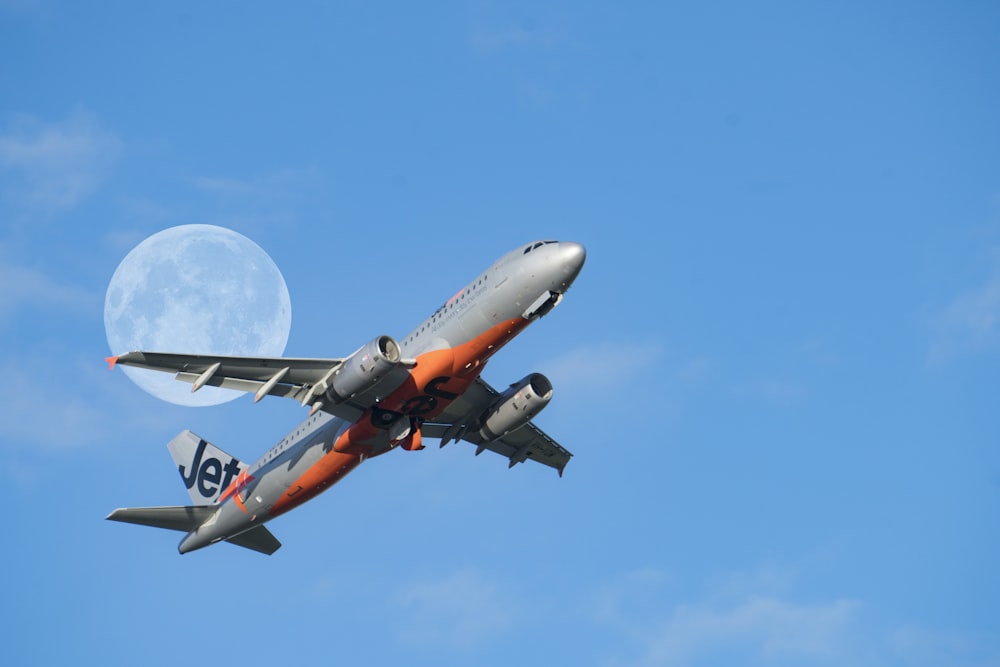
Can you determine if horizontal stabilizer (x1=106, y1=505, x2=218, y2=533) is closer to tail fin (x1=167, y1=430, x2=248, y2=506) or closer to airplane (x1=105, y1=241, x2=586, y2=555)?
airplane (x1=105, y1=241, x2=586, y2=555)

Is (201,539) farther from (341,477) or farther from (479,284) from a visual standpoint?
(479,284)

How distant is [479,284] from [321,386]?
24.6 feet

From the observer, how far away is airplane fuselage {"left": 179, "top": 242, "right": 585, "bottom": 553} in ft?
153

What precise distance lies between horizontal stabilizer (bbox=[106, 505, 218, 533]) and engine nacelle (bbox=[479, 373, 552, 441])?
43.2 ft

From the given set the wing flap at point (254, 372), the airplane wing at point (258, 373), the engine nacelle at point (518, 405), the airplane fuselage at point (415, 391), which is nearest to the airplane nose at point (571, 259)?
the airplane fuselage at point (415, 391)

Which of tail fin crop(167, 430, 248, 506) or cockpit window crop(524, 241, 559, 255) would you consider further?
tail fin crop(167, 430, 248, 506)

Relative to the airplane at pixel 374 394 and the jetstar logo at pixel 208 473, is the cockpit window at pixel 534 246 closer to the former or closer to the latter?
the airplane at pixel 374 394

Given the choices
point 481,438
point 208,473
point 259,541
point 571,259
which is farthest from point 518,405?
point 208,473

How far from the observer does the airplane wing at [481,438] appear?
55.0 m

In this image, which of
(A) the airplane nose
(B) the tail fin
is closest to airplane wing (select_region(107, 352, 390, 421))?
(A) the airplane nose

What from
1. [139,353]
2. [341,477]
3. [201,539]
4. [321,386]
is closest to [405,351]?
[321,386]

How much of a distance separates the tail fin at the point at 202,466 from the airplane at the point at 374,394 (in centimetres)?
11

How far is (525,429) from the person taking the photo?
2323 inches

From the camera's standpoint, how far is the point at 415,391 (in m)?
48.4
